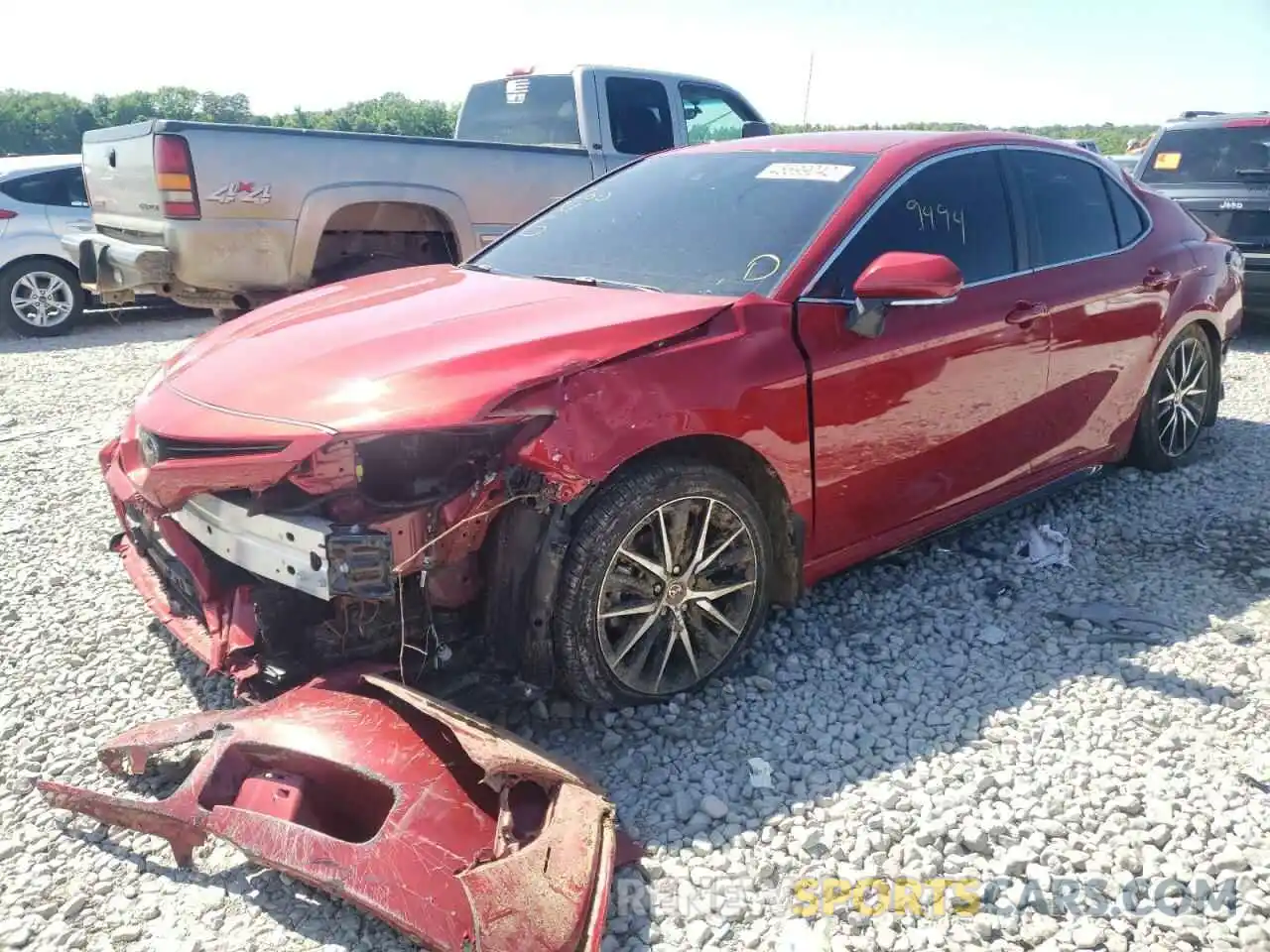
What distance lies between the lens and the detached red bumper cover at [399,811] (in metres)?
2.12

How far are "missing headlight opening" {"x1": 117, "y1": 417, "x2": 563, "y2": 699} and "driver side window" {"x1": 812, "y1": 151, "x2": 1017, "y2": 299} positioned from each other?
4.26ft

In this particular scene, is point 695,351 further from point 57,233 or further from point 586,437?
point 57,233

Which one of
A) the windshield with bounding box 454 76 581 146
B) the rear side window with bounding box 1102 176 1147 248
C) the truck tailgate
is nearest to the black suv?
the rear side window with bounding box 1102 176 1147 248

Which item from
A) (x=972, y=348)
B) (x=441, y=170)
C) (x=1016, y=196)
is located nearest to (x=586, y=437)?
(x=972, y=348)

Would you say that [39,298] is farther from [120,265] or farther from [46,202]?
[120,265]

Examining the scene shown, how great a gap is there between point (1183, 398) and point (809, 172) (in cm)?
274

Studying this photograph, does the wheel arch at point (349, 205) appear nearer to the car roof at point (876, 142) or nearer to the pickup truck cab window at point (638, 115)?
the pickup truck cab window at point (638, 115)

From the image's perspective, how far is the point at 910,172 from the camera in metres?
3.67

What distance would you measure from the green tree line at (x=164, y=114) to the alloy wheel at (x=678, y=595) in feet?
86.9

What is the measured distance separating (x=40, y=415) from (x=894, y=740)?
616 centimetres

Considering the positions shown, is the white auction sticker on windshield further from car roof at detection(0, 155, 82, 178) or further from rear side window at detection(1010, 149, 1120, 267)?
car roof at detection(0, 155, 82, 178)

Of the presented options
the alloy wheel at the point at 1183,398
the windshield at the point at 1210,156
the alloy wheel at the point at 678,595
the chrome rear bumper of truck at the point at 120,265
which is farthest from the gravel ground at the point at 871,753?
the windshield at the point at 1210,156

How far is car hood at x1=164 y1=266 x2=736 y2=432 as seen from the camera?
2.63 metres

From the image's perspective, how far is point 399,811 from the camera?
2297 millimetres
